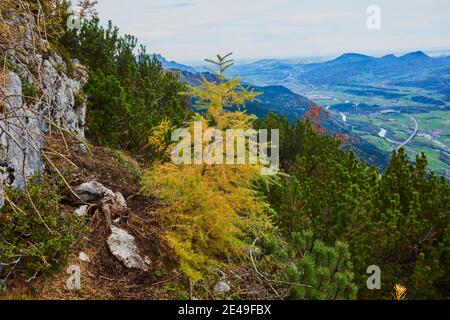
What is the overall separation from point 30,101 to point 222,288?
182 inches

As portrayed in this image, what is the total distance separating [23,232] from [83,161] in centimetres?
334

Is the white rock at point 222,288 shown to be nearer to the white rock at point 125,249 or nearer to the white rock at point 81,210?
the white rock at point 125,249

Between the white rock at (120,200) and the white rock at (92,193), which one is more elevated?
the white rock at (92,193)

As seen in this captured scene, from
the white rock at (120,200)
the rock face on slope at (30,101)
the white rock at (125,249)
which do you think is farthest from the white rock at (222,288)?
the rock face on slope at (30,101)

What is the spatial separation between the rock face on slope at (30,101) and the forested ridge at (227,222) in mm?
240

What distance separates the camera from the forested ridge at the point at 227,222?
18.6ft

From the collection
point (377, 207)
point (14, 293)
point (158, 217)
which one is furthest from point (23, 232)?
point (377, 207)

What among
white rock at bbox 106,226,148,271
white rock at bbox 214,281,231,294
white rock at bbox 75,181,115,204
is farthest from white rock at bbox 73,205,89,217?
white rock at bbox 214,281,231,294

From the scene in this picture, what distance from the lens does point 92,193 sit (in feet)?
23.0

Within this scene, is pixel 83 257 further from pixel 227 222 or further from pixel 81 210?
pixel 227 222

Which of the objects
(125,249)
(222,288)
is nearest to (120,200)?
(125,249)

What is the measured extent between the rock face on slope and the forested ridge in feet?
0.79

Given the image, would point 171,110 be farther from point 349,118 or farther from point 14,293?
point 349,118

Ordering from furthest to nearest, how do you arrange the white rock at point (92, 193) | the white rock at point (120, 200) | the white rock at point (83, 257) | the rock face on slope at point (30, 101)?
the white rock at point (120, 200) < the white rock at point (92, 193) < the white rock at point (83, 257) < the rock face on slope at point (30, 101)
